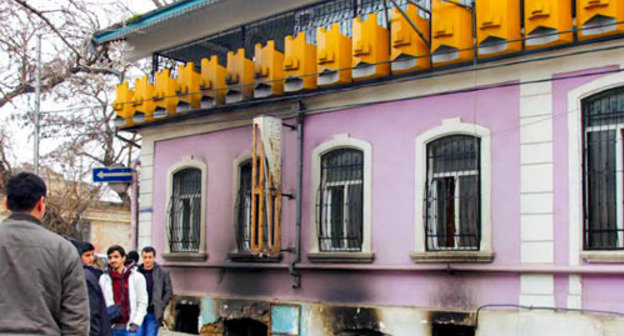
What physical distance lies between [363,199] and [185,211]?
514 centimetres

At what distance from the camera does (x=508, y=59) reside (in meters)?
12.5

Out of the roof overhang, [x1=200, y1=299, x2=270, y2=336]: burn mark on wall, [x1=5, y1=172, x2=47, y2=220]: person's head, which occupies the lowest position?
[x1=200, y1=299, x2=270, y2=336]: burn mark on wall

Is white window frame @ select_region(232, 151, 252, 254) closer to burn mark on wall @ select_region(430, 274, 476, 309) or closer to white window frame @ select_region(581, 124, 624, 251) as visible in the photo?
burn mark on wall @ select_region(430, 274, 476, 309)

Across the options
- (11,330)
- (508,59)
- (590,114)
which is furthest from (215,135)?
(11,330)

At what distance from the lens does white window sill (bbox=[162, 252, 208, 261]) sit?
56.1ft

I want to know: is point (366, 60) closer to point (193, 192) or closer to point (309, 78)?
point (309, 78)

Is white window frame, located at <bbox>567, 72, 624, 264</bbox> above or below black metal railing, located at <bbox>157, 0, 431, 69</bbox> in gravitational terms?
below

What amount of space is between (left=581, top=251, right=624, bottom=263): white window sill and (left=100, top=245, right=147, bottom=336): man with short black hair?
5848mm

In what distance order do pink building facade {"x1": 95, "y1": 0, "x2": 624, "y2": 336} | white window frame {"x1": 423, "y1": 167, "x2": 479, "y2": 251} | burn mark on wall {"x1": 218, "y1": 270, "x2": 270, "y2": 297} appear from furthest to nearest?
burn mark on wall {"x1": 218, "y1": 270, "x2": 270, "y2": 297} < white window frame {"x1": 423, "y1": 167, "x2": 479, "y2": 251} < pink building facade {"x1": 95, "y1": 0, "x2": 624, "y2": 336}

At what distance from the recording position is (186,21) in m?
17.9

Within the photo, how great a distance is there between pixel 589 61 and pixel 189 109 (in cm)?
807

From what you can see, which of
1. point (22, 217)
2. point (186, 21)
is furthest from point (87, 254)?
point (186, 21)

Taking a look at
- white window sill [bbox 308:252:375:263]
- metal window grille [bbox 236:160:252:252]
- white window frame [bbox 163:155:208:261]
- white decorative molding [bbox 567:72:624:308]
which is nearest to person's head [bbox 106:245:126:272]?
white window sill [bbox 308:252:375:263]

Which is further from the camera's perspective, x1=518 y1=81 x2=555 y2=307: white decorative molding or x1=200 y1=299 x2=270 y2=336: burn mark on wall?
x1=200 y1=299 x2=270 y2=336: burn mark on wall
